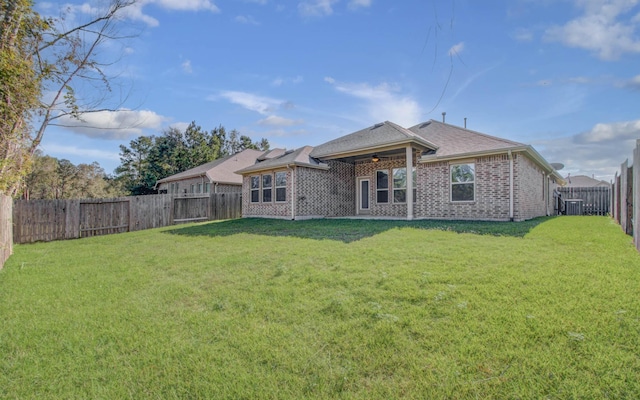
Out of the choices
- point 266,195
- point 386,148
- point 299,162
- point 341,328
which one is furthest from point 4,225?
point 386,148

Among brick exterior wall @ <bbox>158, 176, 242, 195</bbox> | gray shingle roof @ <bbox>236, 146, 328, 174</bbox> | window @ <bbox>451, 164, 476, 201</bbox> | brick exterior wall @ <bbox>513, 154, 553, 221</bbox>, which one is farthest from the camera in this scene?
brick exterior wall @ <bbox>158, 176, 242, 195</bbox>

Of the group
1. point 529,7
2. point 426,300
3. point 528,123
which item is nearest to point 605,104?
point 528,123

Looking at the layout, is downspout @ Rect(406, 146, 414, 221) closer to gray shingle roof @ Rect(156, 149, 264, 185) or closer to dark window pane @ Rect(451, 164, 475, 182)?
dark window pane @ Rect(451, 164, 475, 182)

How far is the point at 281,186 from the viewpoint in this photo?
48.0 ft

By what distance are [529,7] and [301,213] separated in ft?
35.7

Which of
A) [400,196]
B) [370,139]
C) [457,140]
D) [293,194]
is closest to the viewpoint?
[457,140]

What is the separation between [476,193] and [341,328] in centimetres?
988

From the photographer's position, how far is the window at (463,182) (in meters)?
11.3

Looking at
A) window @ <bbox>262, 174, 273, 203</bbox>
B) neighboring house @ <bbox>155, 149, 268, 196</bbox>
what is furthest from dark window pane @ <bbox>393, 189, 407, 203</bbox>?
neighboring house @ <bbox>155, 149, 268, 196</bbox>

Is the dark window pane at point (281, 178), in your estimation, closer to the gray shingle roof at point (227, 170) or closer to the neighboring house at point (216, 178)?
the neighboring house at point (216, 178)

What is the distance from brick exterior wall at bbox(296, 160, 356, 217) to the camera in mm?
13836

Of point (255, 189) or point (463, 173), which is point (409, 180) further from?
point (255, 189)

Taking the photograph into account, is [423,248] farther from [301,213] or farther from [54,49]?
[54,49]

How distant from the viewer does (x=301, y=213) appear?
45.3 feet
